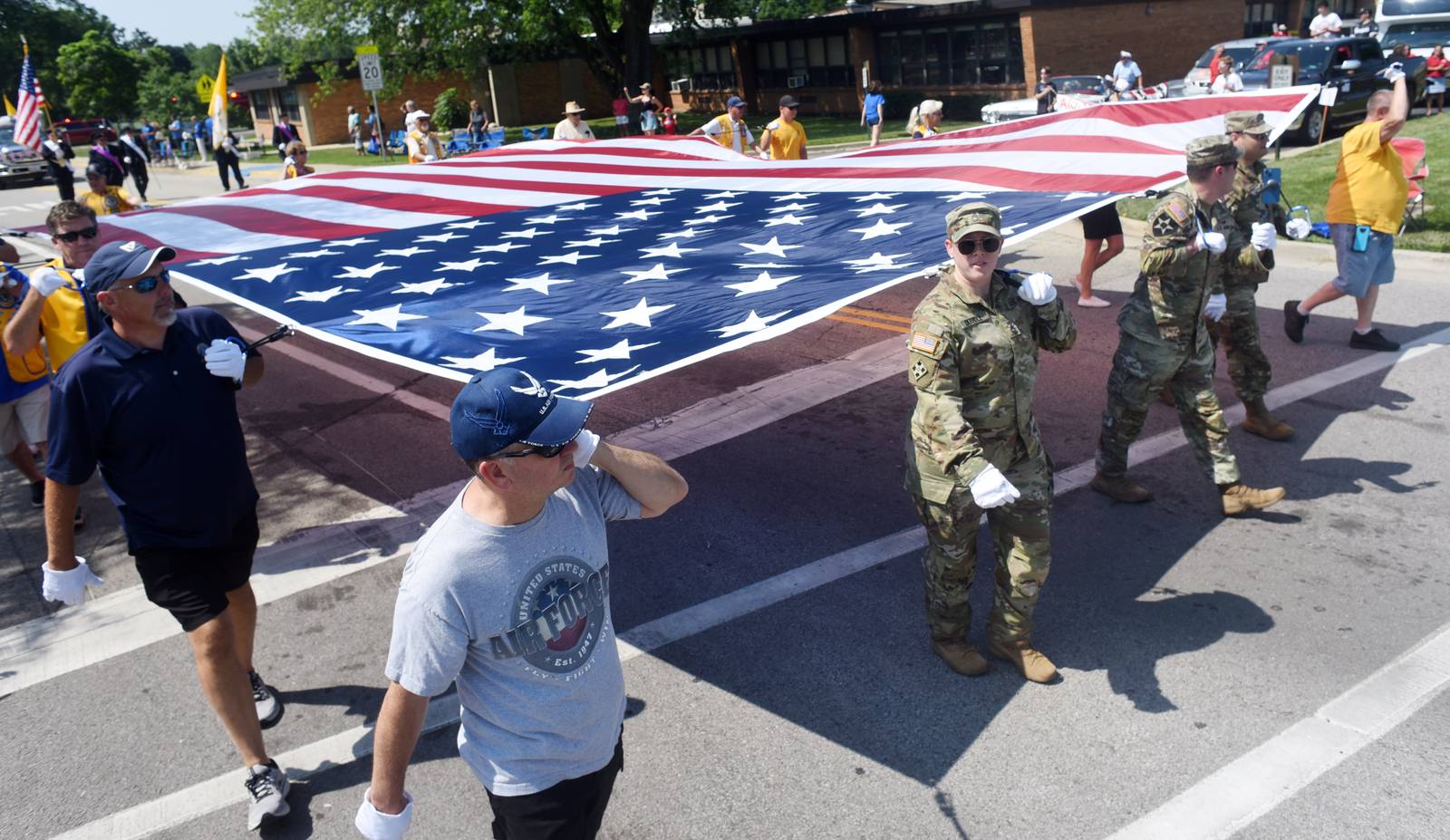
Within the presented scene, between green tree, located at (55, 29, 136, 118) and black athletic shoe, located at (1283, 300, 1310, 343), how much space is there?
2978 inches

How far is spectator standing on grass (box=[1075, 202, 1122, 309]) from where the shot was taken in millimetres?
10000

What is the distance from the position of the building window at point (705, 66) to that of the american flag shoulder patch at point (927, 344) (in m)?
40.0

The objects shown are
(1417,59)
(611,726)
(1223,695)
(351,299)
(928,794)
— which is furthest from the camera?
(1417,59)

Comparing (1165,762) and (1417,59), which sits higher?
(1417,59)

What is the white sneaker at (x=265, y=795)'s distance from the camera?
393cm

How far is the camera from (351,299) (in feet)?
20.7

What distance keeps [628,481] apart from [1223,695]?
2919 mm

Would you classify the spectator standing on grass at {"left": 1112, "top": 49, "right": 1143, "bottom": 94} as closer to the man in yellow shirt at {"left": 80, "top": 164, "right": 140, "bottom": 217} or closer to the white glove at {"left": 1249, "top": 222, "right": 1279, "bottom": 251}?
the white glove at {"left": 1249, "top": 222, "right": 1279, "bottom": 251}

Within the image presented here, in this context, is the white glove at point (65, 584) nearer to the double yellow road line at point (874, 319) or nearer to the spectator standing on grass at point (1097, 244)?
the double yellow road line at point (874, 319)

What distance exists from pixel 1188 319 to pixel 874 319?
194 inches

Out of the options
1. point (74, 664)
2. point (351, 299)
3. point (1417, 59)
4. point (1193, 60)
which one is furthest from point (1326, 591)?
point (1193, 60)

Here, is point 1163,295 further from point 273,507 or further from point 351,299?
point 273,507

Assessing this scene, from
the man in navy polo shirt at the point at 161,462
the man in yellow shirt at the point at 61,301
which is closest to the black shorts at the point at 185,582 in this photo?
the man in navy polo shirt at the point at 161,462

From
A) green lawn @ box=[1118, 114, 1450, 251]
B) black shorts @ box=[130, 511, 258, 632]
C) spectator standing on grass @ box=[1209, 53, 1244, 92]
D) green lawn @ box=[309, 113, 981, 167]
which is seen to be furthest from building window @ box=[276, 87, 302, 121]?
black shorts @ box=[130, 511, 258, 632]
